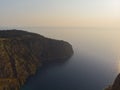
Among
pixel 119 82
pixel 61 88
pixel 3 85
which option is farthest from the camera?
pixel 61 88

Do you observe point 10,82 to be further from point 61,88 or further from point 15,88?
point 61,88

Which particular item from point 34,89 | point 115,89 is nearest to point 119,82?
point 115,89

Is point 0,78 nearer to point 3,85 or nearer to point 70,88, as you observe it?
point 3,85

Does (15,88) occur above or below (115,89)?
below

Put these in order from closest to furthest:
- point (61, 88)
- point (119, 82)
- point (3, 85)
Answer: point (119, 82)
point (3, 85)
point (61, 88)

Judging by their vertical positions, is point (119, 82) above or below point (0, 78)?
above

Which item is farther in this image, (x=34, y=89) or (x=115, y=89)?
(x=34, y=89)

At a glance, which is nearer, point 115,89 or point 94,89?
point 115,89

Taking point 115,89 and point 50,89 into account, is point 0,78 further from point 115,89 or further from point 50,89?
point 115,89

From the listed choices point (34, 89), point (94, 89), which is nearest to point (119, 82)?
point (94, 89)
